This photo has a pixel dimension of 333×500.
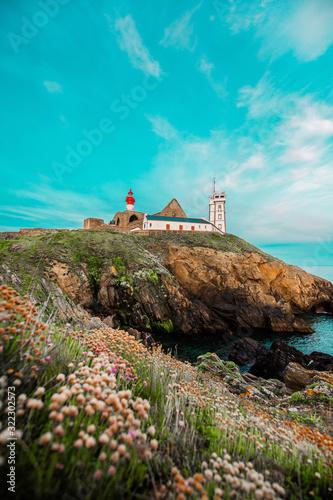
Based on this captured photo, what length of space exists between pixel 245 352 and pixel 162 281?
37.1ft

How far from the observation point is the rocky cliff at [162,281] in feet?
60.6

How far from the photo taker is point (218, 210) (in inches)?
2459

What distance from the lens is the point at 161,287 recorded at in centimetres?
2372

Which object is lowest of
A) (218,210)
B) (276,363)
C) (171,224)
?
(276,363)

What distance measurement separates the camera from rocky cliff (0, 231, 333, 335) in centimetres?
1848

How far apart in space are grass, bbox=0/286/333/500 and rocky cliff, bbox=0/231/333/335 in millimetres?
10907

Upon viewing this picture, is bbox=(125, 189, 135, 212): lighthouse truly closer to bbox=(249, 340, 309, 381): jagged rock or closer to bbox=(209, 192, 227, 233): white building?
bbox=(209, 192, 227, 233): white building

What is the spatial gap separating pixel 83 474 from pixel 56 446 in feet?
1.45

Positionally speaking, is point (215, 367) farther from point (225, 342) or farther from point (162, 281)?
point (162, 281)

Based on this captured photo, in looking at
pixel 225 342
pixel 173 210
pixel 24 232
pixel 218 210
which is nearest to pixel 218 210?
pixel 218 210

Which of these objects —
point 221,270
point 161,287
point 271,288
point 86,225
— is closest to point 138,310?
point 161,287

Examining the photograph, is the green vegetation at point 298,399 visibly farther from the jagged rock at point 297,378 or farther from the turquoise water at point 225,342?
the turquoise water at point 225,342

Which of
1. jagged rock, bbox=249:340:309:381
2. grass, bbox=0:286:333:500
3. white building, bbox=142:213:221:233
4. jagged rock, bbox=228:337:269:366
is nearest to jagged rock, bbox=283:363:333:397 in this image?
jagged rock, bbox=249:340:309:381

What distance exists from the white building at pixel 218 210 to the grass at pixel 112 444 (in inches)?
2386
